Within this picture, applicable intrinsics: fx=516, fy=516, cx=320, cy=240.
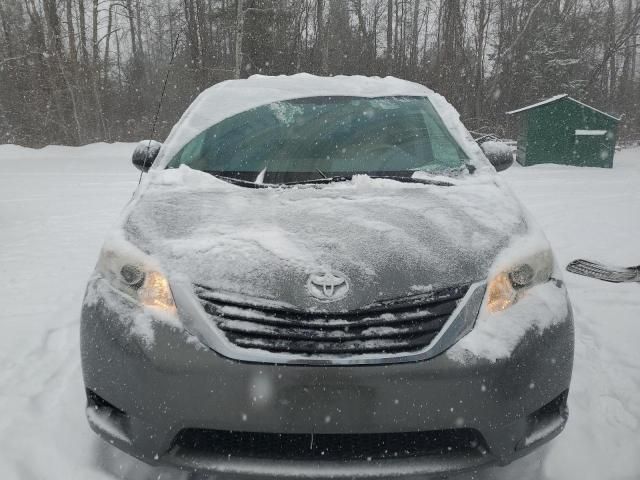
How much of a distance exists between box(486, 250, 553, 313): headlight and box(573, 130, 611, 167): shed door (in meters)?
16.6

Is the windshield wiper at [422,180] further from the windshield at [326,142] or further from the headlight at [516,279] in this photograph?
the headlight at [516,279]

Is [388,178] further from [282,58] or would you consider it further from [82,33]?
[82,33]

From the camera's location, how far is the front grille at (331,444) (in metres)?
1.54

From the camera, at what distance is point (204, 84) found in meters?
25.8

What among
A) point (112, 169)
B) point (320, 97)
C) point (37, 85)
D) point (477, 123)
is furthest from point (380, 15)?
point (320, 97)

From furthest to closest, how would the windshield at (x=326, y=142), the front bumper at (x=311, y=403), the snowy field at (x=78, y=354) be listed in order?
the windshield at (x=326, y=142)
the snowy field at (x=78, y=354)
the front bumper at (x=311, y=403)

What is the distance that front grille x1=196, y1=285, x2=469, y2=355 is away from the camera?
1534 mm

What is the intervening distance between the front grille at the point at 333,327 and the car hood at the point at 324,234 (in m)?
0.04

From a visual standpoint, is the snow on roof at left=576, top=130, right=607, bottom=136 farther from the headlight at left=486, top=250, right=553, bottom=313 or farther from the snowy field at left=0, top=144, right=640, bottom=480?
the headlight at left=486, top=250, right=553, bottom=313

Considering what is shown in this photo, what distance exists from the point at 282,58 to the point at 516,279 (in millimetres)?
26802

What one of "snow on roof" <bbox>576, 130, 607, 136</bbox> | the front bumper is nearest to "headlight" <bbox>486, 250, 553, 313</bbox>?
the front bumper

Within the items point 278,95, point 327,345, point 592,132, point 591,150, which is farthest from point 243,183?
point 591,150

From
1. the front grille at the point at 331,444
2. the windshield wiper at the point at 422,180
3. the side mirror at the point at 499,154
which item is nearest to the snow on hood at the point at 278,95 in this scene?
the side mirror at the point at 499,154

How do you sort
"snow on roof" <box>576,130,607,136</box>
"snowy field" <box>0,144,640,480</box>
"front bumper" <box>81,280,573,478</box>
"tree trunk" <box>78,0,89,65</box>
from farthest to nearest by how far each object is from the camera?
"tree trunk" <box>78,0,89,65</box> < "snow on roof" <box>576,130,607,136</box> < "snowy field" <box>0,144,640,480</box> < "front bumper" <box>81,280,573,478</box>
